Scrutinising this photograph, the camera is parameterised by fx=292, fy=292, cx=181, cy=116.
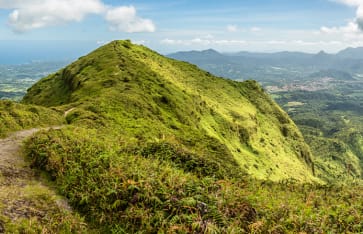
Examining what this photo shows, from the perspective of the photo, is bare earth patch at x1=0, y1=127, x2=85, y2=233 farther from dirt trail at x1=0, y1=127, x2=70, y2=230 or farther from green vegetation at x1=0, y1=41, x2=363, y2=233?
green vegetation at x1=0, y1=41, x2=363, y2=233

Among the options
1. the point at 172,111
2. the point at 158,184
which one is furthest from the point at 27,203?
the point at 172,111

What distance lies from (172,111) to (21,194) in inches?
1295

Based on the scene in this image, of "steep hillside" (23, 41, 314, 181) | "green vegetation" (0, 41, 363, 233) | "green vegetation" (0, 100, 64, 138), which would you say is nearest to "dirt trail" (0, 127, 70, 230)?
"green vegetation" (0, 41, 363, 233)

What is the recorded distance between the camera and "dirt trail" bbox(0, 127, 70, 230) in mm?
10836

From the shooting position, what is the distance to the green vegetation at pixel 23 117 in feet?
73.2

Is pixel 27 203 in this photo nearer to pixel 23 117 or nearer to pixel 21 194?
pixel 21 194

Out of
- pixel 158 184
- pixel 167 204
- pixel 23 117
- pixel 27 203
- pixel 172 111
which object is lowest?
pixel 172 111

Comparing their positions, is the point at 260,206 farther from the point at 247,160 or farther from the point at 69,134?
the point at 247,160

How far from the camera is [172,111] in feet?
146

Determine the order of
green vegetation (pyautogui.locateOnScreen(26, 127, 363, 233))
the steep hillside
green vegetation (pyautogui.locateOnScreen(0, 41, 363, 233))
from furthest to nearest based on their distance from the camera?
1. the steep hillside
2. green vegetation (pyautogui.locateOnScreen(0, 41, 363, 233))
3. green vegetation (pyautogui.locateOnScreen(26, 127, 363, 233))

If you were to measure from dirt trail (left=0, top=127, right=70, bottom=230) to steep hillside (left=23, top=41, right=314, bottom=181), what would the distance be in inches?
306

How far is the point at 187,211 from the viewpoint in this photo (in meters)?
10.9

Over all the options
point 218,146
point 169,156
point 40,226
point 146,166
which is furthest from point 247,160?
point 40,226

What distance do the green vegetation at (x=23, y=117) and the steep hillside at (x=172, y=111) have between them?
1.87 m
